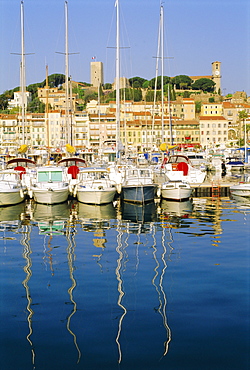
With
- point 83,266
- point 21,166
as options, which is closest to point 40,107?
point 21,166

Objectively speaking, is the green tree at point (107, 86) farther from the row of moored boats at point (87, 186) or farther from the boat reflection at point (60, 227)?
the boat reflection at point (60, 227)

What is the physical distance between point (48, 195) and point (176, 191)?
6258 mm

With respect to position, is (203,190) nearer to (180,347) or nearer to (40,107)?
(180,347)

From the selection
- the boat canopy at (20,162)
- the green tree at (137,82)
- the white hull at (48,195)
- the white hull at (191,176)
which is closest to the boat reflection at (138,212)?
the white hull at (48,195)

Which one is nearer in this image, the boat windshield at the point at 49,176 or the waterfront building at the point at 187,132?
the boat windshield at the point at 49,176

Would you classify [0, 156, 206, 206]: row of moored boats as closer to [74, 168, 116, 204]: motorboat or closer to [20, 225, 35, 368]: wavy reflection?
[74, 168, 116, 204]: motorboat

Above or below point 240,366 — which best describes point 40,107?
above

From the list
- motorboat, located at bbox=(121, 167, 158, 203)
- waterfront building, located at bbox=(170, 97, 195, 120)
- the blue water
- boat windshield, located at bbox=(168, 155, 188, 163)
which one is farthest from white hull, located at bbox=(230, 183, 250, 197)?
waterfront building, located at bbox=(170, 97, 195, 120)

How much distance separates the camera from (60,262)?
13.6m

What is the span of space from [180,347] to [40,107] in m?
128

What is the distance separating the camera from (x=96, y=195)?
25.0 meters

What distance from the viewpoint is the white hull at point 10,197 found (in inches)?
982

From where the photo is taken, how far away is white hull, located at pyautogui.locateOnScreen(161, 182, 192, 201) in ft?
86.4

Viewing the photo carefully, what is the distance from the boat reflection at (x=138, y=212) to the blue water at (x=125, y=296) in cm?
164
